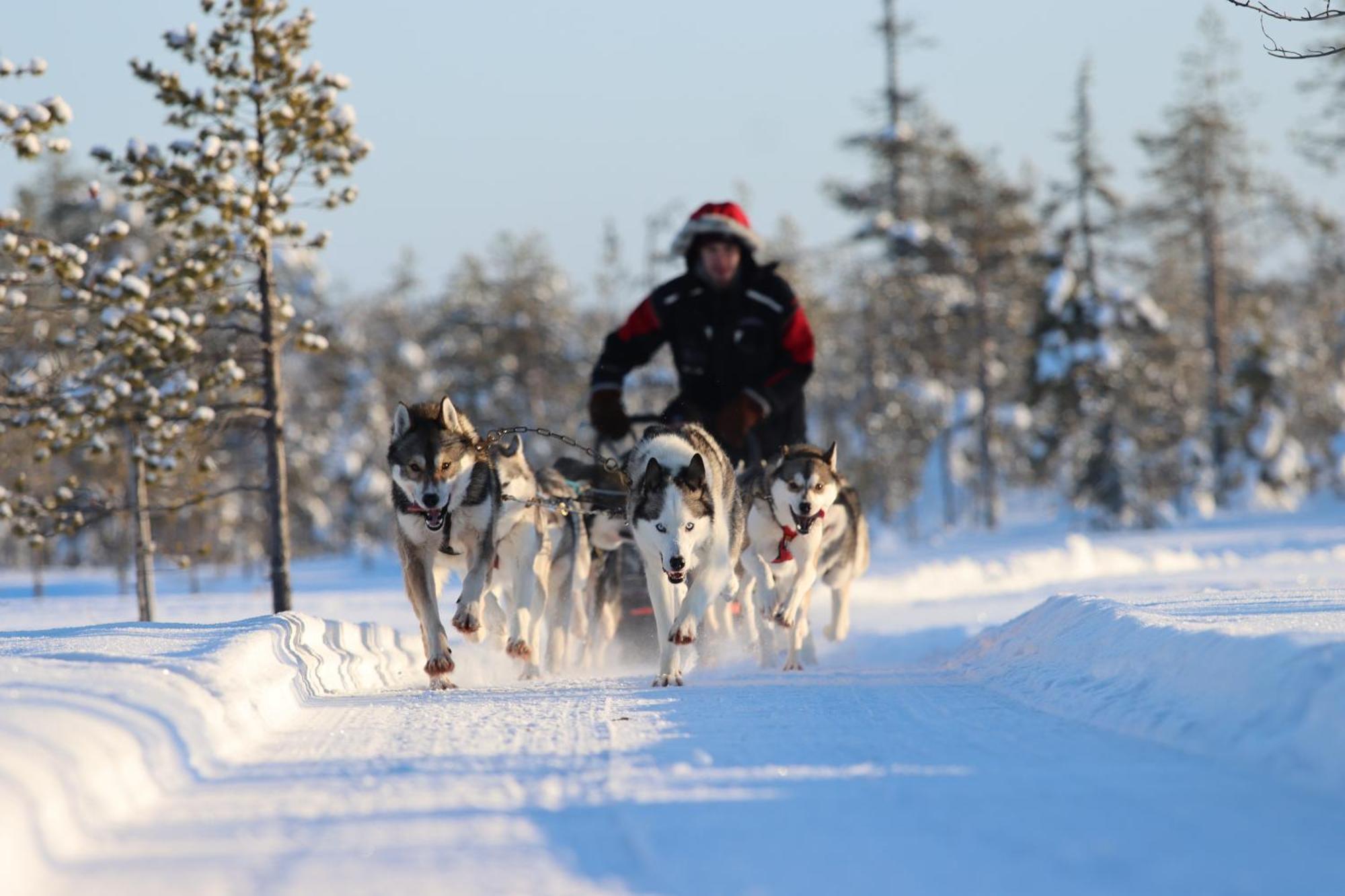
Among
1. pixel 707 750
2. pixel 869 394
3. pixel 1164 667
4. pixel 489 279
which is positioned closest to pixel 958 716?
pixel 1164 667

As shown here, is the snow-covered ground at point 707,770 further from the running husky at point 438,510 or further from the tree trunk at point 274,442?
the tree trunk at point 274,442

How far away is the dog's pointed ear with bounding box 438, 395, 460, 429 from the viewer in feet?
25.7

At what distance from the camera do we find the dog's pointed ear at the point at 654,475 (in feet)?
24.2

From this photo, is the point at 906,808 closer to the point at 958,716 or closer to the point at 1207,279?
the point at 958,716

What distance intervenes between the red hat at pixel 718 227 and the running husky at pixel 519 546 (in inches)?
79.6

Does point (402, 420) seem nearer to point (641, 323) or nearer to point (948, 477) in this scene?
point (641, 323)

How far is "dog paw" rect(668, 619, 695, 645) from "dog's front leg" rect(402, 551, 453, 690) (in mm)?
1232

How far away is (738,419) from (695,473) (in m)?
2.39

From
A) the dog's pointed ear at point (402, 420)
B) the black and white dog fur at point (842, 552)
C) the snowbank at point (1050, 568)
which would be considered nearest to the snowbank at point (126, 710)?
the dog's pointed ear at point (402, 420)

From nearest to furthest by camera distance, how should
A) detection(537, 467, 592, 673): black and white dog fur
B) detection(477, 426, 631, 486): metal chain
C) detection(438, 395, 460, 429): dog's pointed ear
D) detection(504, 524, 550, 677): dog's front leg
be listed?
detection(438, 395, 460, 429): dog's pointed ear
detection(477, 426, 631, 486): metal chain
detection(504, 524, 550, 677): dog's front leg
detection(537, 467, 592, 673): black and white dog fur

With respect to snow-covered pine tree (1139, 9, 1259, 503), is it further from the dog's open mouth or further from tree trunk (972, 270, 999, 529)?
the dog's open mouth

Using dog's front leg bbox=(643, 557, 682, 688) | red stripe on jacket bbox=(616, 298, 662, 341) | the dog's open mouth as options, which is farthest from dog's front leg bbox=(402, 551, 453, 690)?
red stripe on jacket bbox=(616, 298, 662, 341)

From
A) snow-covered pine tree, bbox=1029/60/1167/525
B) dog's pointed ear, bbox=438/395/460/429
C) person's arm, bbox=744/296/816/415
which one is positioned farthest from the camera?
snow-covered pine tree, bbox=1029/60/1167/525

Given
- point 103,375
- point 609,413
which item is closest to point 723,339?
point 609,413
